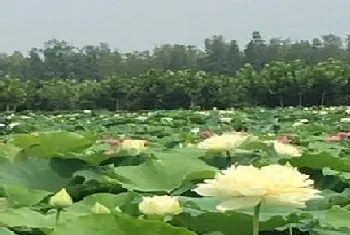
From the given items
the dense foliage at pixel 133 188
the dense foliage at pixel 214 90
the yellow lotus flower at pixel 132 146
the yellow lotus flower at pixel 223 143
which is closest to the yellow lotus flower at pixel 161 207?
the dense foliage at pixel 133 188

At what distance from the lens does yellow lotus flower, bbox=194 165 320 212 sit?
1.09 meters

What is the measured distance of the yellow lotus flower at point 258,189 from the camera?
1087 millimetres

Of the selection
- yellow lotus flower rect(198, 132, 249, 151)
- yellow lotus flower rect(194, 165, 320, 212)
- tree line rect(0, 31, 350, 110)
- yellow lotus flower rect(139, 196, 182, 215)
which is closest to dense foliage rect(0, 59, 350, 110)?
tree line rect(0, 31, 350, 110)

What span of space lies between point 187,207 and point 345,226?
263 millimetres

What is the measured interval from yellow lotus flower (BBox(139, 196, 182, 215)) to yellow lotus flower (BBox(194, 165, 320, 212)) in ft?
0.38

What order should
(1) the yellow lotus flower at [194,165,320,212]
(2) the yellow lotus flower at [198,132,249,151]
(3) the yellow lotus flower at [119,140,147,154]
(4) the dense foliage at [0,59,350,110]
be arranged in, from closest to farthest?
(1) the yellow lotus flower at [194,165,320,212] → (2) the yellow lotus flower at [198,132,249,151] → (3) the yellow lotus flower at [119,140,147,154] → (4) the dense foliage at [0,59,350,110]

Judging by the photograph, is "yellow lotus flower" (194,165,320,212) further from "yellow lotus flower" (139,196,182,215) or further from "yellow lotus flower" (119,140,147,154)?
"yellow lotus flower" (119,140,147,154)

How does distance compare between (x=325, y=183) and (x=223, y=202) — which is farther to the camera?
(x=325, y=183)

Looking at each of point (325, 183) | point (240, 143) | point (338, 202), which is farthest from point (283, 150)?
point (338, 202)

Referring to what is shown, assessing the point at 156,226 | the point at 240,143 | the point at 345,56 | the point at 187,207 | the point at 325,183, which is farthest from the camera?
the point at 345,56

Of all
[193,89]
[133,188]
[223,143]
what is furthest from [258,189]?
[193,89]

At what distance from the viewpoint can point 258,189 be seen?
3.54 feet

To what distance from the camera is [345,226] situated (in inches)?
47.6

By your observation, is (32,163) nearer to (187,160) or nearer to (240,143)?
(187,160)
